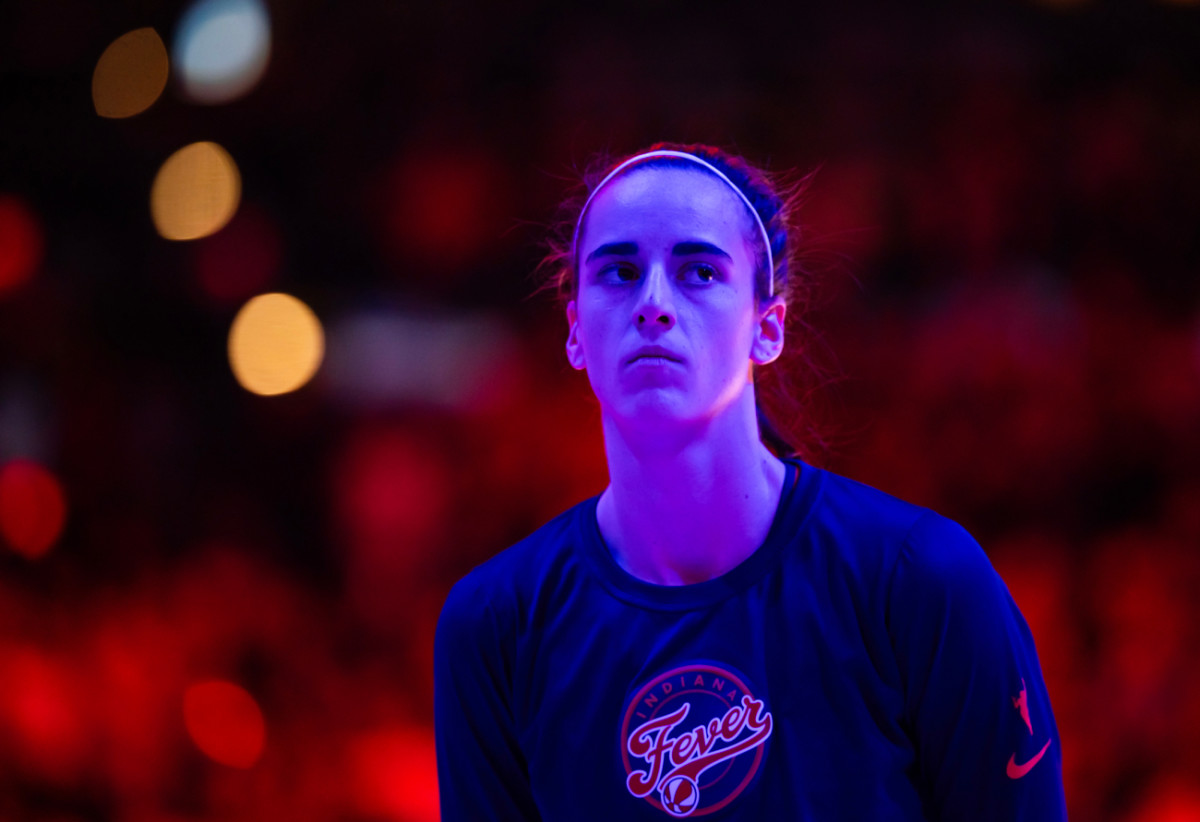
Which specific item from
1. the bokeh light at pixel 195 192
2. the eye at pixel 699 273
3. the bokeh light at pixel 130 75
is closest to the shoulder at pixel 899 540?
the eye at pixel 699 273

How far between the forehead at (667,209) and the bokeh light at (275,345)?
180cm

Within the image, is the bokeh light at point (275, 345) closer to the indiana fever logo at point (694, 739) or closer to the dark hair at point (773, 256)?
the dark hair at point (773, 256)

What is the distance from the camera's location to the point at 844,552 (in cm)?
114

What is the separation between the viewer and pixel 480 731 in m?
1.23

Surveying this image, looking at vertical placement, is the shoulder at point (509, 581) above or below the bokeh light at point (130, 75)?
below

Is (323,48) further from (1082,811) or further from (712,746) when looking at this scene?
(1082,811)

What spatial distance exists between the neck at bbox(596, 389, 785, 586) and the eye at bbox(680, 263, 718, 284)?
143 millimetres

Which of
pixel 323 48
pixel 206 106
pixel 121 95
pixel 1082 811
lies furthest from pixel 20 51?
pixel 1082 811

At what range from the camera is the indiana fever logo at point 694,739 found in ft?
3.54

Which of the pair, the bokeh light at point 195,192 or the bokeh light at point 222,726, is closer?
the bokeh light at point 222,726

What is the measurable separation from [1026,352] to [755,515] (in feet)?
5.47

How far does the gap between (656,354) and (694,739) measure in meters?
0.39

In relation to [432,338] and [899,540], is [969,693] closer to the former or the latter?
[899,540]

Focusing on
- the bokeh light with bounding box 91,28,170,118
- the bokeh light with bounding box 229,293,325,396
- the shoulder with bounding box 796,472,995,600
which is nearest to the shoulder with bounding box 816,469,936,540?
the shoulder with bounding box 796,472,995,600
